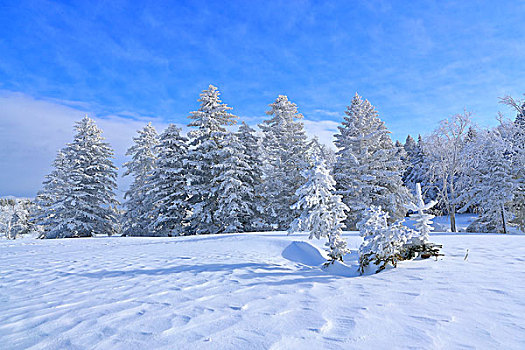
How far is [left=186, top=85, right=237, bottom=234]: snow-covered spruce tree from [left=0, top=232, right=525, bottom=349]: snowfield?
41.2 ft

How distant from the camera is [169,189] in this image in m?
20.2

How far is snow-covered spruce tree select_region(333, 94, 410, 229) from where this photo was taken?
2052 centimetres

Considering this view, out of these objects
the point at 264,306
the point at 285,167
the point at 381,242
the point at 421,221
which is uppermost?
the point at 285,167

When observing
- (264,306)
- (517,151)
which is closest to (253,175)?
(264,306)

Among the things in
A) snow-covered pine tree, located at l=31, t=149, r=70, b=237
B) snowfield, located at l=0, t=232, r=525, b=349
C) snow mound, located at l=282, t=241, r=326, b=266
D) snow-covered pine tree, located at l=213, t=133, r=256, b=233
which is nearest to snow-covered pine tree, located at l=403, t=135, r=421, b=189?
snow-covered pine tree, located at l=213, t=133, r=256, b=233

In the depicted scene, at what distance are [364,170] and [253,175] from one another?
29.0 feet

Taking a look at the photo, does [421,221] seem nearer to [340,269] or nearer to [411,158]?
[340,269]

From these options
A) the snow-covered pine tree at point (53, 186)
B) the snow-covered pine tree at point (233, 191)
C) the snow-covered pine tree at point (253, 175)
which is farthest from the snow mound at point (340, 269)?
the snow-covered pine tree at point (53, 186)

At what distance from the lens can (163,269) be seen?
635 centimetres

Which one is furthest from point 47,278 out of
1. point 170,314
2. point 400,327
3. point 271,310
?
point 400,327

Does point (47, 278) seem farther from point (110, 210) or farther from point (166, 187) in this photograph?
point (110, 210)

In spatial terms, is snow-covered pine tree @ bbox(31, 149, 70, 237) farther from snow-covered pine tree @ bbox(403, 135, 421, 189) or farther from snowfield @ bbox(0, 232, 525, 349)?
snow-covered pine tree @ bbox(403, 135, 421, 189)

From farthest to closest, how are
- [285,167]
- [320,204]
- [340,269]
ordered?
[285,167] → [320,204] → [340,269]

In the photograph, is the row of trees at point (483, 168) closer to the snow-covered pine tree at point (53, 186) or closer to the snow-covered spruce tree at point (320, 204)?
the snow-covered spruce tree at point (320, 204)
